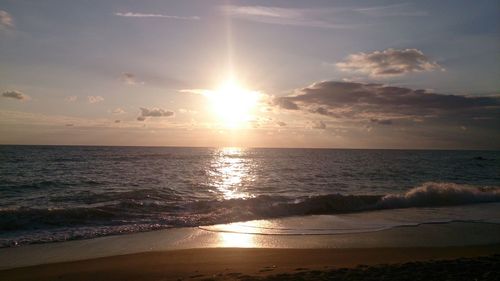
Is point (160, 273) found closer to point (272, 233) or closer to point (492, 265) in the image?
point (272, 233)

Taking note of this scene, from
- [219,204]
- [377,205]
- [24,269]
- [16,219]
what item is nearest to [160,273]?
[24,269]

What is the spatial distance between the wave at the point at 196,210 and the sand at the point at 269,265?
3969 millimetres

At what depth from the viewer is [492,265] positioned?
9109 millimetres

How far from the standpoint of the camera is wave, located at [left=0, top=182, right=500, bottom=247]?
15.6 metres

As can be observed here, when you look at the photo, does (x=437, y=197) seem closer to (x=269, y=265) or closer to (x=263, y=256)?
(x=263, y=256)

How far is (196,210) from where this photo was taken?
1950 cm

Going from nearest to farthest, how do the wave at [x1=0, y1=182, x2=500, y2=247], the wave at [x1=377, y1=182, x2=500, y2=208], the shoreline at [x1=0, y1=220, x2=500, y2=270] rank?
the shoreline at [x1=0, y1=220, x2=500, y2=270]
the wave at [x1=0, y1=182, x2=500, y2=247]
the wave at [x1=377, y1=182, x2=500, y2=208]

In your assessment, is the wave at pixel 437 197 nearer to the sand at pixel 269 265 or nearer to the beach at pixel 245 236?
the beach at pixel 245 236

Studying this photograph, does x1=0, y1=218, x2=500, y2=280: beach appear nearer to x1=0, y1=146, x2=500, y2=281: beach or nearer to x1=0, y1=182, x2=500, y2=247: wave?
x1=0, y1=146, x2=500, y2=281: beach

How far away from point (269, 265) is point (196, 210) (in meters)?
10.0

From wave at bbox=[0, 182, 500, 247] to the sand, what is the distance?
3.97 m

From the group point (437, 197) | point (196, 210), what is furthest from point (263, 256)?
point (437, 197)

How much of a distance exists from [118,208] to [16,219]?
13.4ft

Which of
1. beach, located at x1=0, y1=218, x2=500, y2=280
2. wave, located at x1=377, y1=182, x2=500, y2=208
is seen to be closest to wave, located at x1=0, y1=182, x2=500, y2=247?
wave, located at x1=377, y1=182, x2=500, y2=208
